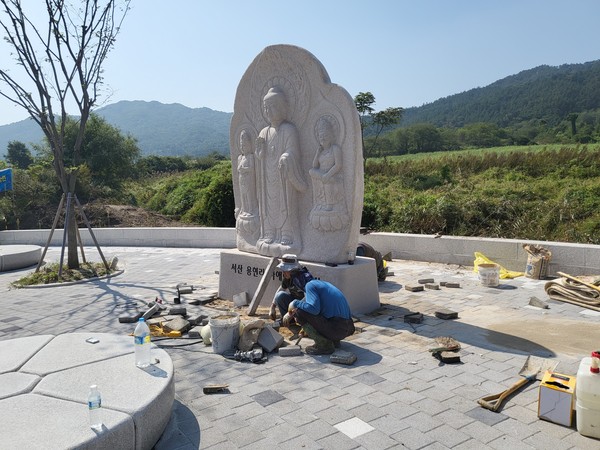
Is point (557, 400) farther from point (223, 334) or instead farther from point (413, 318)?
point (223, 334)

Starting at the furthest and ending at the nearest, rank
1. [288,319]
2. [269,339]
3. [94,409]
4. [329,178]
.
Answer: [329,178] → [288,319] → [269,339] → [94,409]

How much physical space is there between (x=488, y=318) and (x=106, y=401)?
4893mm

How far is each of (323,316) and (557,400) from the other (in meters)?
2.30

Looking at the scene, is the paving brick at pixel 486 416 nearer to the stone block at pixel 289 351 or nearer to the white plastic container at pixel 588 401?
the white plastic container at pixel 588 401

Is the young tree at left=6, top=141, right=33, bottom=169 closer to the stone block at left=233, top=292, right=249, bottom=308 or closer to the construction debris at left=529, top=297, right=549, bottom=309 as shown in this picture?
the stone block at left=233, top=292, right=249, bottom=308

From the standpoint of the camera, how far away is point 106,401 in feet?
11.1

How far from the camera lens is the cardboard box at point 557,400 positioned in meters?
3.50

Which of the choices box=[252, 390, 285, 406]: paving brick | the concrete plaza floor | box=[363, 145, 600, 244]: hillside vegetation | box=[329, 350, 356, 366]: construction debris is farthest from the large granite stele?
box=[363, 145, 600, 244]: hillside vegetation

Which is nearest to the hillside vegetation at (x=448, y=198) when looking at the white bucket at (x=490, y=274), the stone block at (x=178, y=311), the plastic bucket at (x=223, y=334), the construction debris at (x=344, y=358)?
the white bucket at (x=490, y=274)

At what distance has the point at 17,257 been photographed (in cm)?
1202

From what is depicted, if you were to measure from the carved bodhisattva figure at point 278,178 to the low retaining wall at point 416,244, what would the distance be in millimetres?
4114

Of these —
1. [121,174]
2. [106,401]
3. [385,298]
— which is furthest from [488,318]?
[121,174]

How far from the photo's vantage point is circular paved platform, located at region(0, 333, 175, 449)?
298 cm

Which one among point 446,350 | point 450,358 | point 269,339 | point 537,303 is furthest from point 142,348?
A: point 537,303
